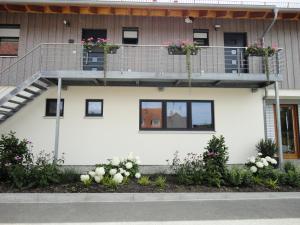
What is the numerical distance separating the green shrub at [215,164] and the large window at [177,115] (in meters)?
2.82

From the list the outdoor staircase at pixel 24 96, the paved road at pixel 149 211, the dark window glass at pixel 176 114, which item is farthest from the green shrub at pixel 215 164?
the outdoor staircase at pixel 24 96

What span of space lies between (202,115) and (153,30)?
4.12m

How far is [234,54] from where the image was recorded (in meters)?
12.4

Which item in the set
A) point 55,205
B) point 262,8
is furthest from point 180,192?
point 262,8

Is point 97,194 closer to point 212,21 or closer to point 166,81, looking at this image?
point 166,81

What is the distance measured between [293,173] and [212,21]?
6.95 metres

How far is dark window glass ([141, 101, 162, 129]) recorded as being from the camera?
38.7 ft

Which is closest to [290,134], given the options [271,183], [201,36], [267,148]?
[267,148]

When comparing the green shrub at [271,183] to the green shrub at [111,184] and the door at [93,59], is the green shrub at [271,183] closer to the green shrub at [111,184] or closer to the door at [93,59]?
the green shrub at [111,184]

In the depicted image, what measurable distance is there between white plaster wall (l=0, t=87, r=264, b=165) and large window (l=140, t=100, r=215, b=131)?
23cm

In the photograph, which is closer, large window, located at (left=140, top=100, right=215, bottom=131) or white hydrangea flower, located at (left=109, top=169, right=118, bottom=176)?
white hydrangea flower, located at (left=109, top=169, right=118, bottom=176)

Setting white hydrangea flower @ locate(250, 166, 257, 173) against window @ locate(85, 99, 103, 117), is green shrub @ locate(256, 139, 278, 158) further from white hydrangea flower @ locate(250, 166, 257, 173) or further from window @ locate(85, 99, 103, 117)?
window @ locate(85, 99, 103, 117)

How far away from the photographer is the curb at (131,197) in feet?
25.0

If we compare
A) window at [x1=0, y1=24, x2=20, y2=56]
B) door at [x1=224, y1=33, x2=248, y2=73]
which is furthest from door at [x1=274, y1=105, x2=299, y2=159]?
window at [x1=0, y1=24, x2=20, y2=56]
